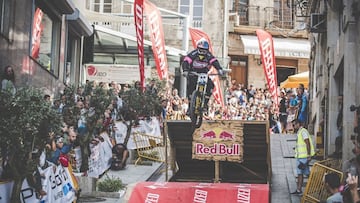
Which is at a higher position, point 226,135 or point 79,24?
point 79,24

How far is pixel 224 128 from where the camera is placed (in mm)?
14383

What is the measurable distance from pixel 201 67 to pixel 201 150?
7.19ft

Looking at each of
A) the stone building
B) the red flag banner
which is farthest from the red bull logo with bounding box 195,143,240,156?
the stone building

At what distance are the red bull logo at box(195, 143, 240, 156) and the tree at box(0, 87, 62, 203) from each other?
5.24 meters

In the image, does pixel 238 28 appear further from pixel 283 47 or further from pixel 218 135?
pixel 218 135

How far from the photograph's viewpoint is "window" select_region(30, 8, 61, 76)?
19578 millimetres

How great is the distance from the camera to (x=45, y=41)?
21.1 meters

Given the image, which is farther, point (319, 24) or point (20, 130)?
point (319, 24)

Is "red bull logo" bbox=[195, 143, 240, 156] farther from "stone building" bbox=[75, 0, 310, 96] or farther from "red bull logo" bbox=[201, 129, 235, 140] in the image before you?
"stone building" bbox=[75, 0, 310, 96]

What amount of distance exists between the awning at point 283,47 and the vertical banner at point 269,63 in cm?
1118

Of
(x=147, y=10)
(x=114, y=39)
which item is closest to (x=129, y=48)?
(x=114, y=39)

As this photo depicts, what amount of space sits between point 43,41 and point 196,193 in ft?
36.5

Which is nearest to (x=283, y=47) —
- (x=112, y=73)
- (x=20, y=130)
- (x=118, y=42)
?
(x=112, y=73)

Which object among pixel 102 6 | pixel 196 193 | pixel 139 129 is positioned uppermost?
pixel 102 6
